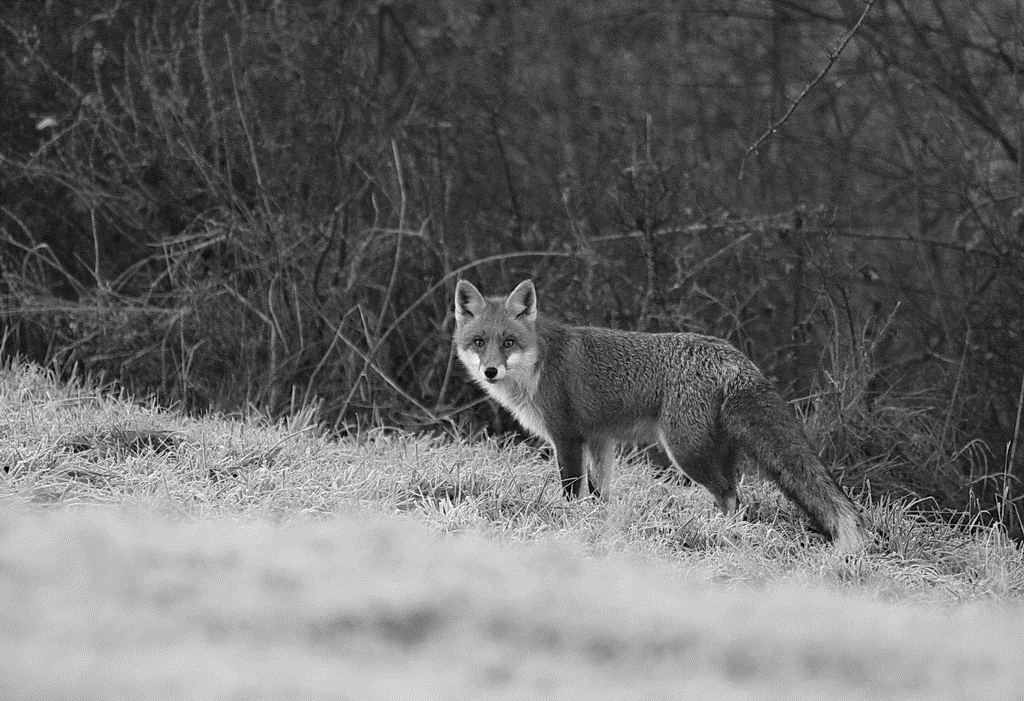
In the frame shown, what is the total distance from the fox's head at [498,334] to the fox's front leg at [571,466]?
1.47ft

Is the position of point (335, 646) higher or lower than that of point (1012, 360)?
higher

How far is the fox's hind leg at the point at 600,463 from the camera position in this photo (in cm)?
648

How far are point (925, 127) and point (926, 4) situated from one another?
1690 millimetres

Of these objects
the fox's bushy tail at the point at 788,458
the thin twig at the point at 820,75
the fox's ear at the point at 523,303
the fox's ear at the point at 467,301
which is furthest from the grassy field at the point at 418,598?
the thin twig at the point at 820,75

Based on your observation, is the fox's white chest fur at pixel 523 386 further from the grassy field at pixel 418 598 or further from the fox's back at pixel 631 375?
the grassy field at pixel 418 598

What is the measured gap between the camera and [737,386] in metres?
6.08

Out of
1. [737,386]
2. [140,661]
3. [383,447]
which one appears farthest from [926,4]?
[140,661]

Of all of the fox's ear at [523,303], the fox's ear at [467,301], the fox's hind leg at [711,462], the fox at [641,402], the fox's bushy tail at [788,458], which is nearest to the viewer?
the fox's bushy tail at [788,458]

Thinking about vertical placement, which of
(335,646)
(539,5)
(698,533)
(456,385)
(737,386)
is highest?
(539,5)

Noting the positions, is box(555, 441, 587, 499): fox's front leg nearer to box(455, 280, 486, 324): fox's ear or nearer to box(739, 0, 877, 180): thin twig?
box(455, 280, 486, 324): fox's ear

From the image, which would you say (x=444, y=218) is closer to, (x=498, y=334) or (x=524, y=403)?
(x=498, y=334)

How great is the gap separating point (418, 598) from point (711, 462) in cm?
316

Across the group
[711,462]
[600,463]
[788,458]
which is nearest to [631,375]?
[600,463]

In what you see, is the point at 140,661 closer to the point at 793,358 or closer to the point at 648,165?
the point at 648,165
